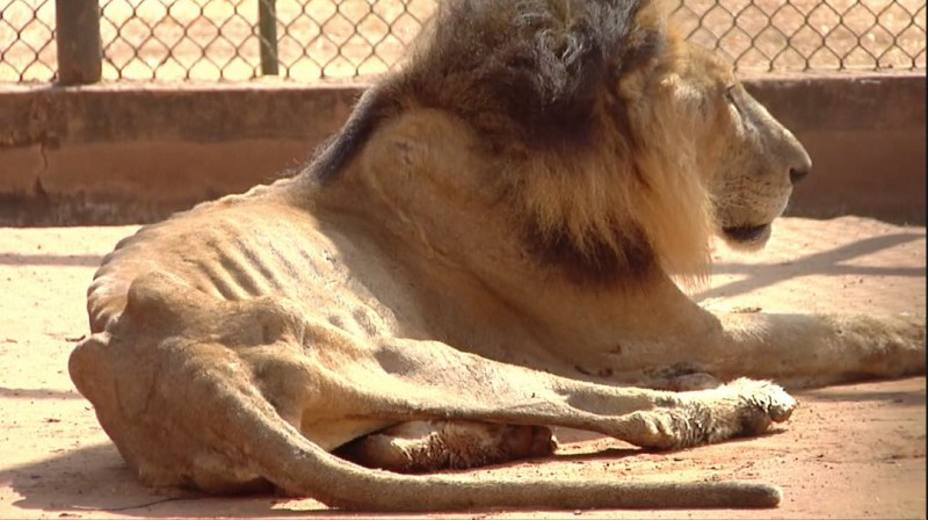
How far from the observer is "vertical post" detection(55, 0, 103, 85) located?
844 cm

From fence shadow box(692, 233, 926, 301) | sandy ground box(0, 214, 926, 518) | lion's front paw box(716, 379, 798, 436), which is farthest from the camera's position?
fence shadow box(692, 233, 926, 301)

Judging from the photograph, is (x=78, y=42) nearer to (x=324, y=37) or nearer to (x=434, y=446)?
(x=324, y=37)

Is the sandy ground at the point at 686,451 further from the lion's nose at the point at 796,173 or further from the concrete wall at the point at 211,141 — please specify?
the concrete wall at the point at 211,141

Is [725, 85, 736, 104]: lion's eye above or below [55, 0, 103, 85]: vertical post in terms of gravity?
above

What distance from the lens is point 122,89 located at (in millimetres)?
8328

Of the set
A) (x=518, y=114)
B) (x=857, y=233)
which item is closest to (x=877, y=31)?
(x=857, y=233)

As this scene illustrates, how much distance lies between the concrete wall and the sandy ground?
718 millimetres

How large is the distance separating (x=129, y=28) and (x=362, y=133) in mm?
5607

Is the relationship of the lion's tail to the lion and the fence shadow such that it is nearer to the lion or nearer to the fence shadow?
the lion

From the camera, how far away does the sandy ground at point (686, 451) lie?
412cm

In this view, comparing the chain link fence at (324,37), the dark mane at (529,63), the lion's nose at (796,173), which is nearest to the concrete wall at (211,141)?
the chain link fence at (324,37)

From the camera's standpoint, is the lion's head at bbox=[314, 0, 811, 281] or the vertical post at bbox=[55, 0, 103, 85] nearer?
the lion's head at bbox=[314, 0, 811, 281]

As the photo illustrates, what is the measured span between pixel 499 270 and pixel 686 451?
0.80 m

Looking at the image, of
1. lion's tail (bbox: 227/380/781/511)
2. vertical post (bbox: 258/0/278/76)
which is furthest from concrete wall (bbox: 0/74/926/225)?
lion's tail (bbox: 227/380/781/511)
